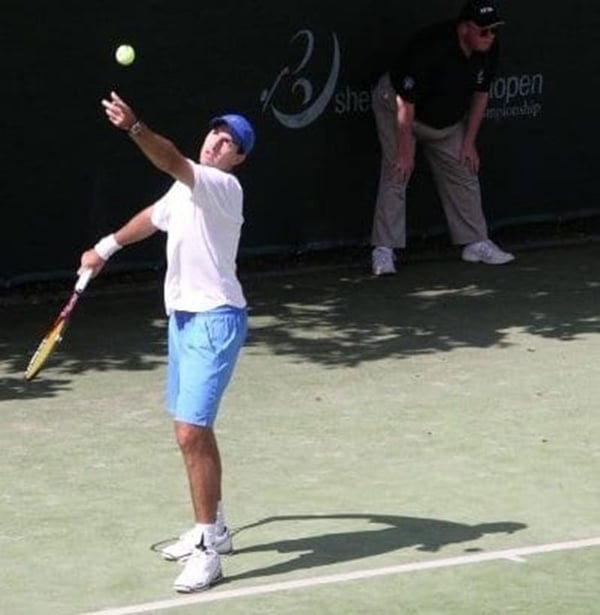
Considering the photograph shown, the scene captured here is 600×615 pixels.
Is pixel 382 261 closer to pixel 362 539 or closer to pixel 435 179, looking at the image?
pixel 435 179

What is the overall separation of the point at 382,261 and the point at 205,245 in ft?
21.1

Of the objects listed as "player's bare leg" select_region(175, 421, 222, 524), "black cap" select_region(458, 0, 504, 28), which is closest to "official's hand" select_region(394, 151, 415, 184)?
"black cap" select_region(458, 0, 504, 28)

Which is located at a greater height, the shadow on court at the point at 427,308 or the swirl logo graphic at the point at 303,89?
the swirl logo graphic at the point at 303,89

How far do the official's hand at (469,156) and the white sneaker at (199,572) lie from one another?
22.6 ft

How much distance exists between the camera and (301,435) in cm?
977

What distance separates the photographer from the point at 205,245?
761cm

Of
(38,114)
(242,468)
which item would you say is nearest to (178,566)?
(242,468)

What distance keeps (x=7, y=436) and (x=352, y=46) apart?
216 inches

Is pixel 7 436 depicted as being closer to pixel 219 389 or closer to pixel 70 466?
pixel 70 466

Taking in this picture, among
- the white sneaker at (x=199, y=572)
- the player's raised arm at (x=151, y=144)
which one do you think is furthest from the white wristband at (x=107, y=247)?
the white sneaker at (x=199, y=572)

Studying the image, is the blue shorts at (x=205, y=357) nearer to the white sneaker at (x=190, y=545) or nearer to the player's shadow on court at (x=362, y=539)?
the white sneaker at (x=190, y=545)

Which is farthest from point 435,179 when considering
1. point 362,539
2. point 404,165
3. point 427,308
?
point 362,539

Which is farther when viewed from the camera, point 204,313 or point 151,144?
point 204,313

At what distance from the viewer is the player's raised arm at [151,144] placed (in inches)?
283
